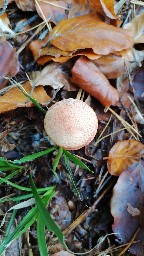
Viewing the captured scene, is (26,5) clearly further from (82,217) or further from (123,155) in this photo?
(82,217)

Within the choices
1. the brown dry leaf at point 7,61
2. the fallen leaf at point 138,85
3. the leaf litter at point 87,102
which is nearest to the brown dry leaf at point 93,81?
the leaf litter at point 87,102

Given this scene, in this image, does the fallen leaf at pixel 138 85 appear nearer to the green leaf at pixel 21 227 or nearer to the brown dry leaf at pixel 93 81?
the brown dry leaf at pixel 93 81

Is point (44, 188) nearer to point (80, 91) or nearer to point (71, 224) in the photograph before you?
point (71, 224)

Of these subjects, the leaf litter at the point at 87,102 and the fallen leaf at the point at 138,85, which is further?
the fallen leaf at the point at 138,85

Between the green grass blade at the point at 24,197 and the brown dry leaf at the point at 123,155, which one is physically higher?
the green grass blade at the point at 24,197

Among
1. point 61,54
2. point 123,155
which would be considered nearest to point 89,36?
point 61,54

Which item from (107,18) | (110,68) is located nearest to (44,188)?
(110,68)
